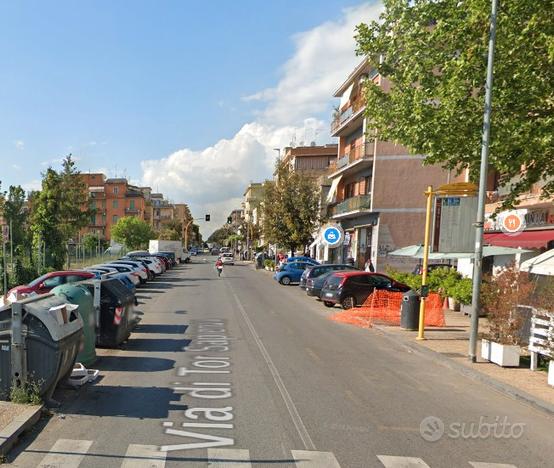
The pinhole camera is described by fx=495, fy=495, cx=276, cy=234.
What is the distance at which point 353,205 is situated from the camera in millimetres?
35969

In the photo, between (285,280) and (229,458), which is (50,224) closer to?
(285,280)

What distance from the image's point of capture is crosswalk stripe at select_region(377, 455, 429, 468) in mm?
4733

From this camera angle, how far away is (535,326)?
9328 millimetres

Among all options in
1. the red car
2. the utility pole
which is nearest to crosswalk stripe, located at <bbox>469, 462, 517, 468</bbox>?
the utility pole

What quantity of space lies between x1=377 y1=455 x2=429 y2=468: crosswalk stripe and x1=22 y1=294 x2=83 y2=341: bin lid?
4044 millimetres

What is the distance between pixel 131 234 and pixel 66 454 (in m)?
70.7

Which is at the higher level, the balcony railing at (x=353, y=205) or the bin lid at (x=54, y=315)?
the balcony railing at (x=353, y=205)

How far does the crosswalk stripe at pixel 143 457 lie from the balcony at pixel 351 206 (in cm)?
2976

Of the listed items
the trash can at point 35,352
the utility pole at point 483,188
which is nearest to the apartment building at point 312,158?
the utility pole at point 483,188

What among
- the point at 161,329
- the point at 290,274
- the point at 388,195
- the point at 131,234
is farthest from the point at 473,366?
the point at 131,234

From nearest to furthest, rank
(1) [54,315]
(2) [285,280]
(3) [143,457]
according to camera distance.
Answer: (3) [143,457], (1) [54,315], (2) [285,280]

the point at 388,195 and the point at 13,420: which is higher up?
the point at 388,195

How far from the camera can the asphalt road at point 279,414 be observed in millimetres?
4887

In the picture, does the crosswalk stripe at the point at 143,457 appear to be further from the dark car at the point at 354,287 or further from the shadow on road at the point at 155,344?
the dark car at the point at 354,287
